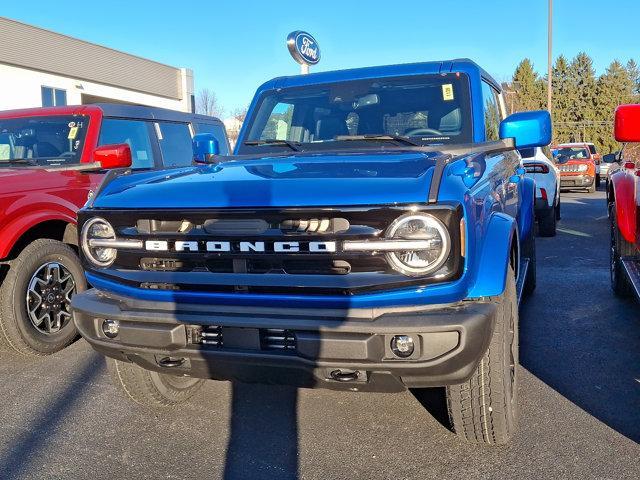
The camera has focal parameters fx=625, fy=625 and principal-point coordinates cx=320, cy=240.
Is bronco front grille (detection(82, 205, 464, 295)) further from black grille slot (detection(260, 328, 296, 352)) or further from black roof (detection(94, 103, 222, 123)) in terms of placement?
black roof (detection(94, 103, 222, 123))

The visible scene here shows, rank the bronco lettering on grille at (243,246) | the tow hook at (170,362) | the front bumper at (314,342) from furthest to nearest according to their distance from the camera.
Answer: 1. the tow hook at (170,362)
2. the bronco lettering on grille at (243,246)
3. the front bumper at (314,342)

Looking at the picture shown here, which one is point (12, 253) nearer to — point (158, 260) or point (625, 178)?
point (158, 260)

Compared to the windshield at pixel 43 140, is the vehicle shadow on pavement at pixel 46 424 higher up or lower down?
lower down

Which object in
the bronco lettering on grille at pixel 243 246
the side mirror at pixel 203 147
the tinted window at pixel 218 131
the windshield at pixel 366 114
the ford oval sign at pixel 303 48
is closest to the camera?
the bronco lettering on grille at pixel 243 246

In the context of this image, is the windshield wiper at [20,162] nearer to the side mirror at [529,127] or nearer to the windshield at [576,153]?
the side mirror at [529,127]

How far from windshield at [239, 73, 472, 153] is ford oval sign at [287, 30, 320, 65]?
5227 millimetres

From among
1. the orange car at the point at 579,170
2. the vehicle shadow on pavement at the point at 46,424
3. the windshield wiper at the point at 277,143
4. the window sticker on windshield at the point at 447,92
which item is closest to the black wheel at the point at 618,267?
the window sticker on windshield at the point at 447,92

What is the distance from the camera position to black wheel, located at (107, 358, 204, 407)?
11.0 ft

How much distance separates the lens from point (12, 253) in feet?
14.8

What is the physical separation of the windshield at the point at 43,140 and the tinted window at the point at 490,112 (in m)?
3.41

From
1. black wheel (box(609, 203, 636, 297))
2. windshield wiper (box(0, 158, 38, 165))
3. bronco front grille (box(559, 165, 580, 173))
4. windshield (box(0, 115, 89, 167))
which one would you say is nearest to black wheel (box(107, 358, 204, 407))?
windshield (box(0, 115, 89, 167))

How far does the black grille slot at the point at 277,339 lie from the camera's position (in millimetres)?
2529

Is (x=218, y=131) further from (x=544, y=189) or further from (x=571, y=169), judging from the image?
(x=571, y=169)

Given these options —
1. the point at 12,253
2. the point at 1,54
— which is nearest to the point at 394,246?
the point at 12,253
